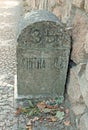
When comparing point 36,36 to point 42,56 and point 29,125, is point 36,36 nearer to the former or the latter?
point 42,56

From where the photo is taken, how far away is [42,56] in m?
2.59

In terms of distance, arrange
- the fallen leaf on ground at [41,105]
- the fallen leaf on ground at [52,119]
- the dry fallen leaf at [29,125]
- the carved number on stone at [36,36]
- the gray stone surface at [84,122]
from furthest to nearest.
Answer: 1. the fallen leaf on ground at [41,105]
2. the fallen leaf on ground at [52,119]
3. the dry fallen leaf at [29,125]
4. the carved number on stone at [36,36]
5. the gray stone surface at [84,122]

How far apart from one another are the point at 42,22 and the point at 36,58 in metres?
0.40

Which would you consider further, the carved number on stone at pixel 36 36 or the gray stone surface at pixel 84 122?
the carved number on stone at pixel 36 36

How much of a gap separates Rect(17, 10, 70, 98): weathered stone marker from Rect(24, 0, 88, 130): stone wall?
3.9 inches

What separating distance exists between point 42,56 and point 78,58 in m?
0.39

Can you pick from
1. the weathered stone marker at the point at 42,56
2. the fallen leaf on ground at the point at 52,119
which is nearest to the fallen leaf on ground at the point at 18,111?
the weathered stone marker at the point at 42,56

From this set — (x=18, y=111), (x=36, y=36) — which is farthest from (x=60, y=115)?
(x=36, y=36)

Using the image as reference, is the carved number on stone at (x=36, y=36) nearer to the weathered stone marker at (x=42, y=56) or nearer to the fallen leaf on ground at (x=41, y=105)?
the weathered stone marker at (x=42, y=56)

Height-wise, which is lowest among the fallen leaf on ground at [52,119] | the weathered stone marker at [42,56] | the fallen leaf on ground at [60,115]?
the fallen leaf on ground at [52,119]

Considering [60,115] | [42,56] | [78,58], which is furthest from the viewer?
[60,115]

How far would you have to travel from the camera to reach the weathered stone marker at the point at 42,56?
2.46 meters

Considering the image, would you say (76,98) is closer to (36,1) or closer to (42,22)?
(42,22)

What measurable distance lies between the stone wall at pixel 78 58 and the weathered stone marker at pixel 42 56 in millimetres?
98
